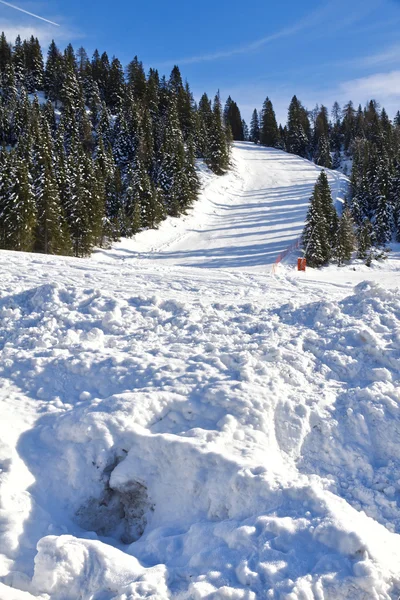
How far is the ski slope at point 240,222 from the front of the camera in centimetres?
3488

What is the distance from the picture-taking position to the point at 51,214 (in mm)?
33344

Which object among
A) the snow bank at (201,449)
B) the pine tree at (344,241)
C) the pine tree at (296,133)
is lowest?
the snow bank at (201,449)

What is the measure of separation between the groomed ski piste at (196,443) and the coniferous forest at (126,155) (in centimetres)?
2441

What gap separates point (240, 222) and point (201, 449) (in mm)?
40842

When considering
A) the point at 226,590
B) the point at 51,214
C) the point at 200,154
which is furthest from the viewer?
the point at 200,154

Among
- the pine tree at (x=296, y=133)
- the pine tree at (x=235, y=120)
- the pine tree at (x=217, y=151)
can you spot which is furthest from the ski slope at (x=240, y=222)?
the pine tree at (x=235, y=120)

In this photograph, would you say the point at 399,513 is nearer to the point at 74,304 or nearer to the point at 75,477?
the point at 75,477

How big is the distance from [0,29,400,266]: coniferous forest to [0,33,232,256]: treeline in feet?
0.47

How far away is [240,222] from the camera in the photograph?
45.1 meters

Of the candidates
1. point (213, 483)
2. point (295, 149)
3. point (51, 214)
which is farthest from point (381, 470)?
point (295, 149)

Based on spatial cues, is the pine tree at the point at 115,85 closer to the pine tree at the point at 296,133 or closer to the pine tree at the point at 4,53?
the pine tree at the point at 4,53

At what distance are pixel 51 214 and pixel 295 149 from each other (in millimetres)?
65555

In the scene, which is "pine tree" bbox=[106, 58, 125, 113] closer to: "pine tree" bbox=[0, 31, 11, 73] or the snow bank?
"pine tree" bbox=[0, 31, 11, 73]

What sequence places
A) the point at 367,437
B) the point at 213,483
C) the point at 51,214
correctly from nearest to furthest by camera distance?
the point at 213,483, the point at 367,437, the point at 51,214
